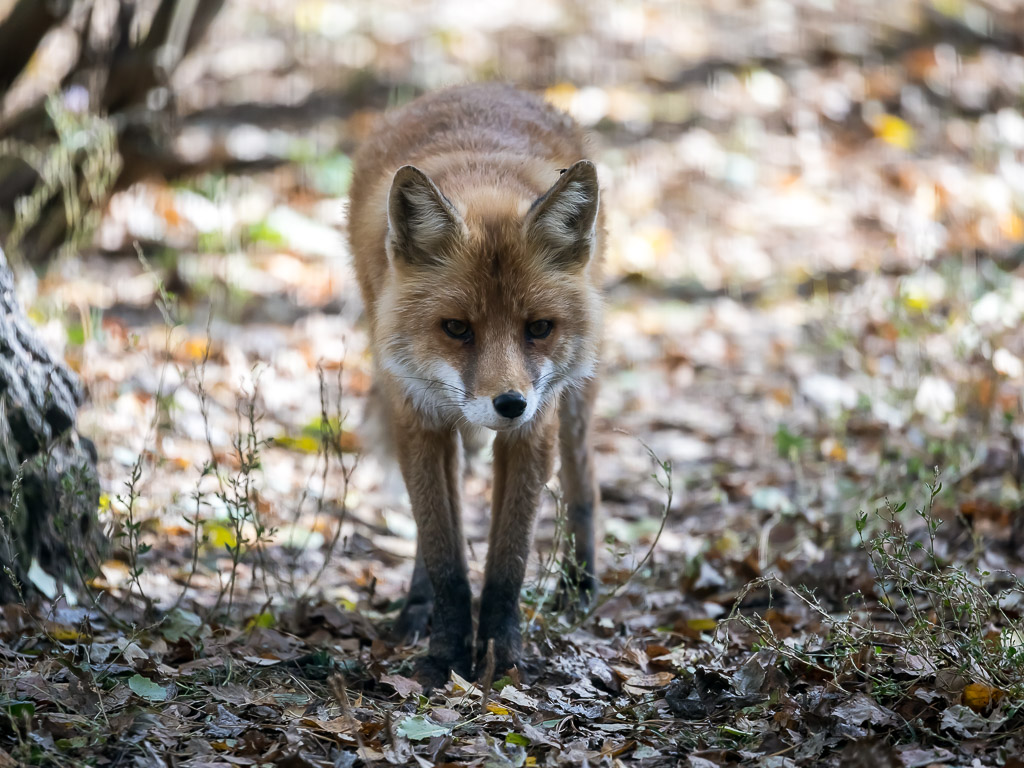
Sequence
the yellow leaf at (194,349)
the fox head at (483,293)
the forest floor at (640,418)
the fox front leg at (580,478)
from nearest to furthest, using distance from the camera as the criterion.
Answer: the forest floor at (640,418)
the fox head at (483,293)
the fox front leg at (580,478)
the yellow leaf at (194,349)

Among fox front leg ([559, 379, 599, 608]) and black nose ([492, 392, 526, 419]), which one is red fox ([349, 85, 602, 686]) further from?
fox front leg ([559, 379, 599, 608])

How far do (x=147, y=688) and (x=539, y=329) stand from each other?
1937 millimetres

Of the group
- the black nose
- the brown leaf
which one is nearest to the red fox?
the black nose

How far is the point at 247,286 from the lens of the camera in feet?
29.5

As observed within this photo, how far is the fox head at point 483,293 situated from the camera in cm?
391

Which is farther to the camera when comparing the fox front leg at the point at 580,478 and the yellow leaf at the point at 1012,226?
the yellow leaf at the point at 1012,226

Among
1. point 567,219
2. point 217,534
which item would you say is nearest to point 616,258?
point 217,534

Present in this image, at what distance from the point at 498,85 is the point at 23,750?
162 inches

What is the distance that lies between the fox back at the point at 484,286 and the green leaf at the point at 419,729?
106cm

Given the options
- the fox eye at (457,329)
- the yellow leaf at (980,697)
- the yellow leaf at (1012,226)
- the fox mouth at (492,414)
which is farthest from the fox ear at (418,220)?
the yellow leaf at (1012,226)

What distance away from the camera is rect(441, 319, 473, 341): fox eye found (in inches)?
156

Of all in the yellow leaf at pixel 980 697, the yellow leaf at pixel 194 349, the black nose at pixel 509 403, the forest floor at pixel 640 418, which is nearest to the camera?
the yellow leaf at pixel 980 697

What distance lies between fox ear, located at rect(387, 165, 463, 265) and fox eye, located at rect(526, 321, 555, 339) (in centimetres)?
46

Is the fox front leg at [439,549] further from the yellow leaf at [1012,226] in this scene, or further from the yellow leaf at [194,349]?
the yellow leaf at [1012,226]
